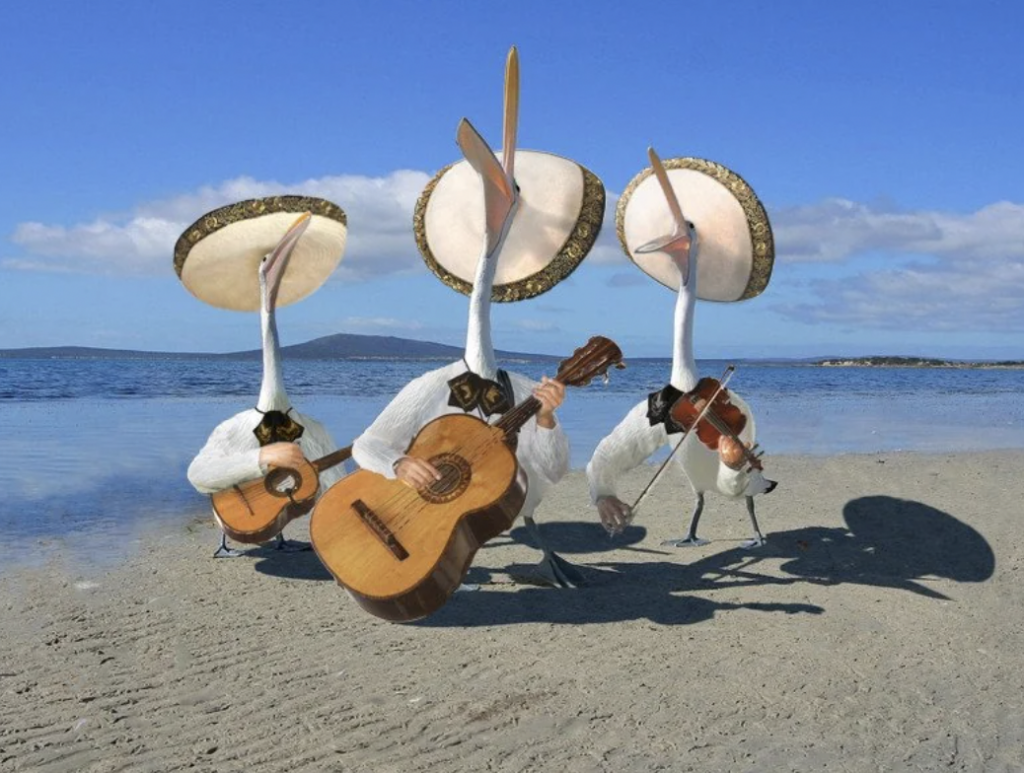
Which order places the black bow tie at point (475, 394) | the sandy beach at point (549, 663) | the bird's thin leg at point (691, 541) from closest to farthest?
the sandy beach at point (549, 663) < the black bow tie at point (475, 394) < the bird's thin leg at point (691, 541)

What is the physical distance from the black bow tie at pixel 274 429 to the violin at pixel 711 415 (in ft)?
7.65

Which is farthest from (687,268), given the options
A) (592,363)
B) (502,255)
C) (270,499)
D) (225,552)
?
(225,552)

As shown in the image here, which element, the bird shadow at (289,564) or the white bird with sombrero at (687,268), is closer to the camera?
the white bird with sombrero at (687,268)

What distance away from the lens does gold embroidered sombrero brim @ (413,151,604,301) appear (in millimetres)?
4992

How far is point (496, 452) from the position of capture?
14.4ft

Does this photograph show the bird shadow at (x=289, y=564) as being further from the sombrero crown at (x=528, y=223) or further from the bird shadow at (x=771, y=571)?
the sombrero crown at (x=528, y=223)

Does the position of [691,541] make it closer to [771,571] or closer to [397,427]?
[771,571]

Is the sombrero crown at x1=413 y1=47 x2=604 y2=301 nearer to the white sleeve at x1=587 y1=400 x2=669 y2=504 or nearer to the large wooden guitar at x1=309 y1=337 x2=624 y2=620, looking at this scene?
the large wooden guitar at x1=309 y1=337 x2=624 y2=620

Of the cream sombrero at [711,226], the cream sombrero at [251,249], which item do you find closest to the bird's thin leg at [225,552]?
the cream sombrero at [251,249]

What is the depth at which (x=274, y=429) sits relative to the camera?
558 centimetres

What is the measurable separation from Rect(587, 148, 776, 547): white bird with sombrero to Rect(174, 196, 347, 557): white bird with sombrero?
179 centimetres

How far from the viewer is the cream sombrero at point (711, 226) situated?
559 centimetres

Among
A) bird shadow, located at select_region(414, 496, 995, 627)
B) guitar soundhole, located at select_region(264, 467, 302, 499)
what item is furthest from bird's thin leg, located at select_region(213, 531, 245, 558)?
bird shadow, located at select_region(414, 496, 995, 627)

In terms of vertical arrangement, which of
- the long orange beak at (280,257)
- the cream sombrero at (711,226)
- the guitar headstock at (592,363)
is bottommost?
the guitar headstock at (592,363)
